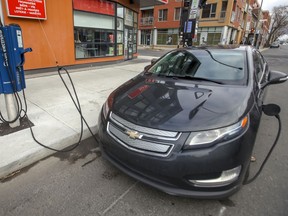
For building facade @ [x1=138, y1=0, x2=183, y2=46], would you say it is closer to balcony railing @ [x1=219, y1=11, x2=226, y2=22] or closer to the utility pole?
balcony railing @ [x1=219, y1=11, x2=226, y2=22]

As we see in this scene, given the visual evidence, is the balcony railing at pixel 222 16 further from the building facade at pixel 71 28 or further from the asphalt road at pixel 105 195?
the asphalt road at pixel 105 195

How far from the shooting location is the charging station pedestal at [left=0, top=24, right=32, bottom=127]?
111 inches

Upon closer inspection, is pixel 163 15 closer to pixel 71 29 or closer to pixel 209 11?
pixel 209 11

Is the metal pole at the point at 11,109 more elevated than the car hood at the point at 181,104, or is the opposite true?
the car hood at the point at 181,104

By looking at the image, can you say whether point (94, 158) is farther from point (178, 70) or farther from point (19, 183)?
point (178, 70)

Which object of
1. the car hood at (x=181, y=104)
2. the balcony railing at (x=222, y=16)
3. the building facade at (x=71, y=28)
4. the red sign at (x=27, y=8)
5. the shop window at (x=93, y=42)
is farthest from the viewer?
the balcony railing at (x=222, y=16)

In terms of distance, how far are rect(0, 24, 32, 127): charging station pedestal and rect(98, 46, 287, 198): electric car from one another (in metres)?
1.66

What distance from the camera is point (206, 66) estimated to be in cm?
303

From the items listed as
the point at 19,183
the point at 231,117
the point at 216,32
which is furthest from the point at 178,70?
the point at 216,32

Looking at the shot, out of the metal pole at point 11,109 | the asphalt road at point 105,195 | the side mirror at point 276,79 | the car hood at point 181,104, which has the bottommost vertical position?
the asphalt road at point 105,195

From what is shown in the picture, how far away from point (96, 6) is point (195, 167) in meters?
9.17

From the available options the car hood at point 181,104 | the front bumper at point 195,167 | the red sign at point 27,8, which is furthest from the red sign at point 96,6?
the front bumper at point 195,167

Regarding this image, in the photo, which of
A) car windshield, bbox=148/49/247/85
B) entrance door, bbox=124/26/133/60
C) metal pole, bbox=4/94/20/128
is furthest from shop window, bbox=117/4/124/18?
metal pole, bbox=4/94/20/128

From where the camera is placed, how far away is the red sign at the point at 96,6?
26.8 feet
